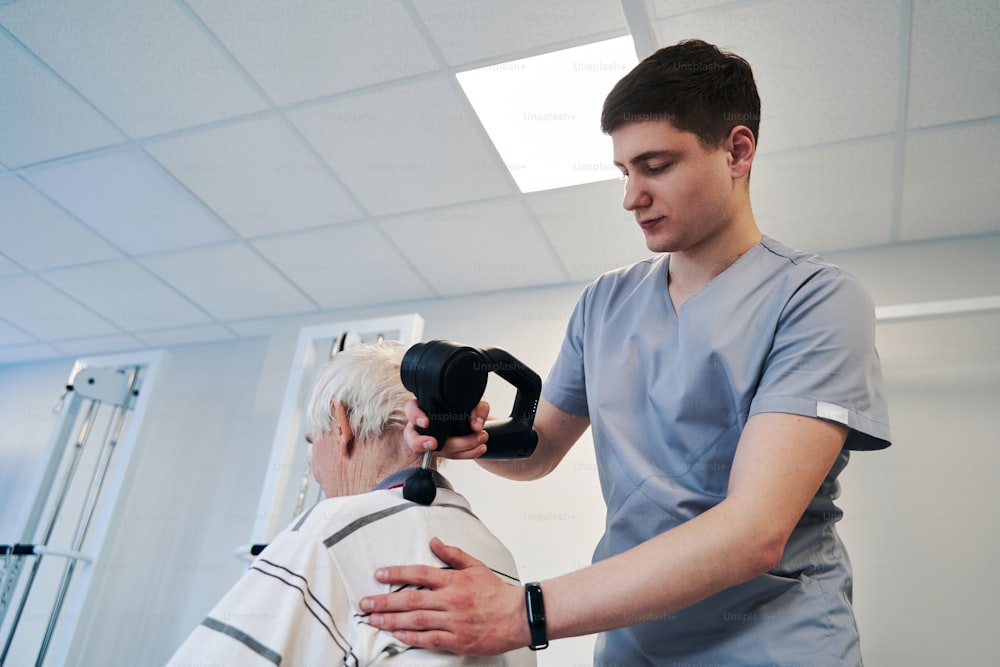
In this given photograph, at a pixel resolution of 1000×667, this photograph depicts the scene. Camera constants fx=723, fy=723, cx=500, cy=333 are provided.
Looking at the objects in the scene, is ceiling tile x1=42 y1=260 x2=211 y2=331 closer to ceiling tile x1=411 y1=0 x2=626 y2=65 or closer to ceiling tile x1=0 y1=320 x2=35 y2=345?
ceiling tile x1=0 y1=320 x2=35 y2=345

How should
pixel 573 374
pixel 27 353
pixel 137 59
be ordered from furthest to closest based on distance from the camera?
pixel 27 353
pixel 137 59
pixel 573 374

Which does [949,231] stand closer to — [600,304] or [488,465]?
[600,304]

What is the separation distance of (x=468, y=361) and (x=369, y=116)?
1871mm

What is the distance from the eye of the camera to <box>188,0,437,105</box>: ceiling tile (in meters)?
2.21

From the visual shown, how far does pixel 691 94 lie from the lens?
1121 mm

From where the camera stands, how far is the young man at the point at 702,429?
84 cm

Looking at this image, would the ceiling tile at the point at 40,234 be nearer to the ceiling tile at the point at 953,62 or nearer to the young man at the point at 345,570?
the young man at the point at 345,570

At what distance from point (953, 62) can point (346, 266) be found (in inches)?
102

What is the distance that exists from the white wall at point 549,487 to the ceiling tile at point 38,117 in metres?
1.17

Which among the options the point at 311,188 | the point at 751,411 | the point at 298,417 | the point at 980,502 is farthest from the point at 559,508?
the point at 751,411

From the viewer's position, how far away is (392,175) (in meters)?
2.89

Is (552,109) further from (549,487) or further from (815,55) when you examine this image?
(549,487)

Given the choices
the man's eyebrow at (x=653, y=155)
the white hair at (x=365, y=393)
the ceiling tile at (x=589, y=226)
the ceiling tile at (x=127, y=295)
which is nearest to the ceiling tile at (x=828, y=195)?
the ceiling tile at (x=589, y=226)

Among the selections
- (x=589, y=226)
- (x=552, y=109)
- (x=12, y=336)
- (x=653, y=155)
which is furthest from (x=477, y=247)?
(x=12, y=336)
